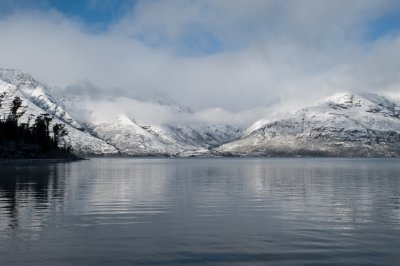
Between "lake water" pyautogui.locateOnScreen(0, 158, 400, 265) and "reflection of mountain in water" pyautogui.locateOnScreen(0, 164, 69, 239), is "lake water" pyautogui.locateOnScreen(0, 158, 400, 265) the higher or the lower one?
the lower one

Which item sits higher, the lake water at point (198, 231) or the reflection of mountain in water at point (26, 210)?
the reflection of mountain in water at point (26, 210)

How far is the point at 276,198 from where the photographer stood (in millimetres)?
59594

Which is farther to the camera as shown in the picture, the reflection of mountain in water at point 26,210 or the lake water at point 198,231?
the reflection of mountain in water at point 26,210

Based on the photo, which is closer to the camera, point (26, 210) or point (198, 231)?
point (198, 231)

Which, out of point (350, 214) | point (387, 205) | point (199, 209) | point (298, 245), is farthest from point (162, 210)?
point (387, 205)

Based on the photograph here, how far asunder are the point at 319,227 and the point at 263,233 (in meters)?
4.93

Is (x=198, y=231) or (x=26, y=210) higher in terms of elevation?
(x=26, y=210)

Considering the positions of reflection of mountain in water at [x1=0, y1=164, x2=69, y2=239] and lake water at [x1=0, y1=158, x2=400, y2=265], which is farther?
reflection of mountain in water at [x1=0, y1=164, x2=69, y2=239]

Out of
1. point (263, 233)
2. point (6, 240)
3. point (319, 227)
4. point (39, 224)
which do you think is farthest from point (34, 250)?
point (319, 227)

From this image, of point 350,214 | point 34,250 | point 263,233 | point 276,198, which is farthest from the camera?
point 276,198

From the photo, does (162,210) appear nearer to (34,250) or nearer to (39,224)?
(39,224)

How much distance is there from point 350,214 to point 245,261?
21965mm

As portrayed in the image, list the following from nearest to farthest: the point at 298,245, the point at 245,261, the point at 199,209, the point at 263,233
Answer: the point at 245,261, the point at 298,245, the point at 263,233, the point at 199,209

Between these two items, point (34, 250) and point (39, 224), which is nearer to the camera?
point (34, 250)
